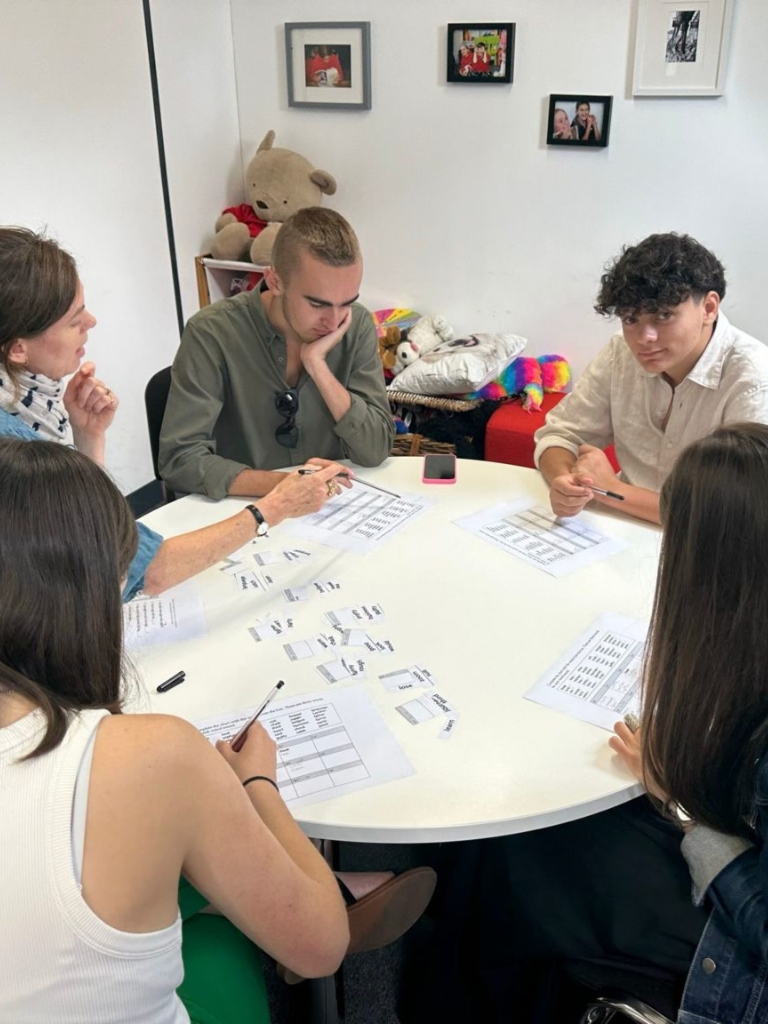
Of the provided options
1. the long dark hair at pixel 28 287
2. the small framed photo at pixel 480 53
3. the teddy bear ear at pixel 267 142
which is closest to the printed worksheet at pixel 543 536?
the long dark hair at pixel 28 287

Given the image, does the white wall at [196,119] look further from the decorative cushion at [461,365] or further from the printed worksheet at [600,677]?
the printed worksheet at [600,677]

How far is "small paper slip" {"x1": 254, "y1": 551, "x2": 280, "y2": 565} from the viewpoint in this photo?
1.56m

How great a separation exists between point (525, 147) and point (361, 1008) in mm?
2816

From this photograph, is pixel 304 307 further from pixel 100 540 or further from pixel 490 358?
pixel 490 358

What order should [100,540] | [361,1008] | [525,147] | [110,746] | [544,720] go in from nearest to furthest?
[110,746]
[100,540]
[544,720]
[361,1008]
[525,147]

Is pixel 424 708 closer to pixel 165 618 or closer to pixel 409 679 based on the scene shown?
pixel 409 679

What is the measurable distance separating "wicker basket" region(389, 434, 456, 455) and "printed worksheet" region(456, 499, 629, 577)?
116cm

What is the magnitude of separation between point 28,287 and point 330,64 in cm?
227

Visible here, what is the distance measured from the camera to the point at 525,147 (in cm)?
307

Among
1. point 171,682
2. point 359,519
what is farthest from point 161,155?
point 171,682

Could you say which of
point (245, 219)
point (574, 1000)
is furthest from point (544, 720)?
point (245, 219)

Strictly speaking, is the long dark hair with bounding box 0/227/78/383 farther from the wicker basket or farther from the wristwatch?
the wicker basket

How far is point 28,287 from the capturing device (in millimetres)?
1476

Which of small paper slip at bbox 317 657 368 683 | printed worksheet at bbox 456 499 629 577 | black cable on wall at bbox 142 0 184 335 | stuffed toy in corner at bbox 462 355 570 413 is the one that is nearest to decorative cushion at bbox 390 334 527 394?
stuffed toy in corner at bbox 462 355 570 413
